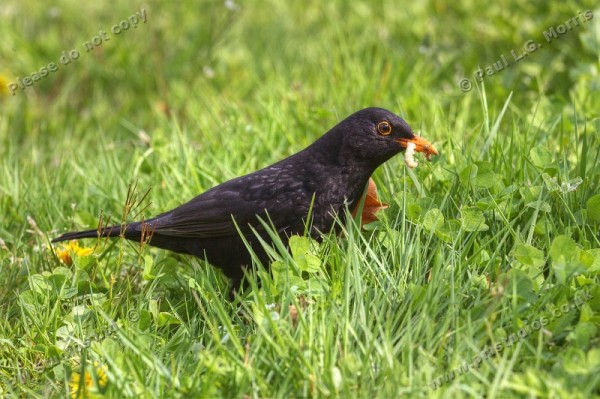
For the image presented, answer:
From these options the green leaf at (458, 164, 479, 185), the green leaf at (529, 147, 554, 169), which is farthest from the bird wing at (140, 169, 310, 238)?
the green leaf at (529, 147, 554, 169)

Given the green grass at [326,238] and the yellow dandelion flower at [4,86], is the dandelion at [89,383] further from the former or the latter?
the yellow dandelion flower at [4,86]

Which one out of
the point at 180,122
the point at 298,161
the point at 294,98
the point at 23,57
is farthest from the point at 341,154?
the point at 23,57

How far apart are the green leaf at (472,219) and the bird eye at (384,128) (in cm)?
65

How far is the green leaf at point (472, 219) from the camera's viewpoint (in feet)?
11.8

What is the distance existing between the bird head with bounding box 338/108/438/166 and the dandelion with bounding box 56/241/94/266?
4.28 feet

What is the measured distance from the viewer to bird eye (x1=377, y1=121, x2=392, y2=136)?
4129 mm

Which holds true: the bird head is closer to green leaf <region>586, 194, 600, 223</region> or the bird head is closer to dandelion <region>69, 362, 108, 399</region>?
green leaf <region>586, 194, 600, 223</region>

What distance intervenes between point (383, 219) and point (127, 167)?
6.83 ft

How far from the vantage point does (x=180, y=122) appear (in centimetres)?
658

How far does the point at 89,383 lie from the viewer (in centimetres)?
318

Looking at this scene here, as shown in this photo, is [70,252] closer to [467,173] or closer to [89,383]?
[89,383]

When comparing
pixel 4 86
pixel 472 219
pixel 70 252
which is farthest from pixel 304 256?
pixel 4 86

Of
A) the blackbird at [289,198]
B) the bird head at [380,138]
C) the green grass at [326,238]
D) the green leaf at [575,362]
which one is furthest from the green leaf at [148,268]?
the green leaf at [575,362]

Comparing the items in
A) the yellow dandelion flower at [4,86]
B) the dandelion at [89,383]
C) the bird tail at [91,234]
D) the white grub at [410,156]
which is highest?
the yellow dandelion flower at [4,86]
